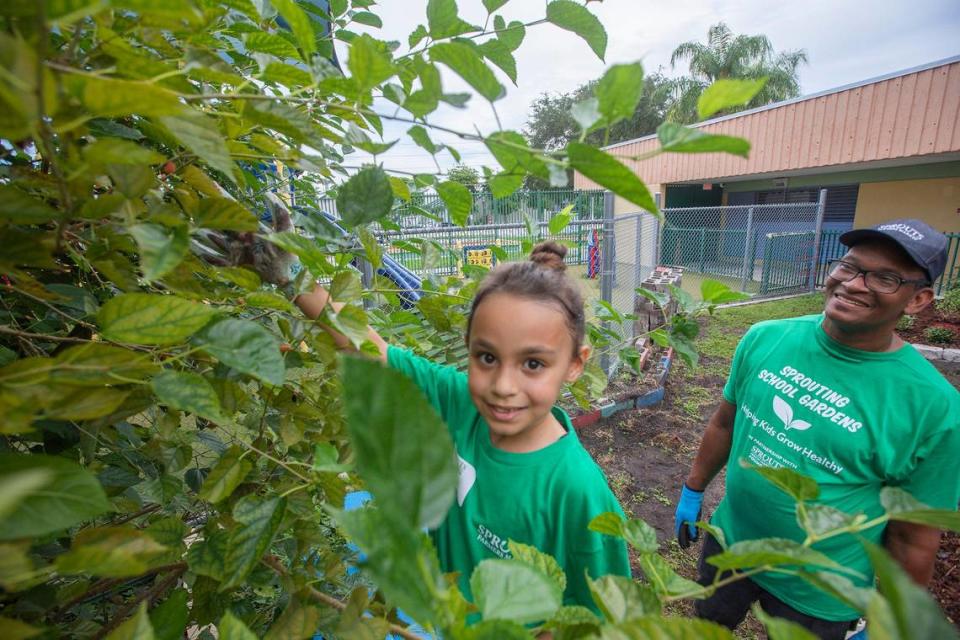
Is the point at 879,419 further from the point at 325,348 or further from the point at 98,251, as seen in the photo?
the point at 98,251

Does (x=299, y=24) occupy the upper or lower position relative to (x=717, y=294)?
upper

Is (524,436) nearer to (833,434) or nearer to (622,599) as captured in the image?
(622,599)

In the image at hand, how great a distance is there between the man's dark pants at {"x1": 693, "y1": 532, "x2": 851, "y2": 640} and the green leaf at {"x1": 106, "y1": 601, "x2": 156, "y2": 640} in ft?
6.77

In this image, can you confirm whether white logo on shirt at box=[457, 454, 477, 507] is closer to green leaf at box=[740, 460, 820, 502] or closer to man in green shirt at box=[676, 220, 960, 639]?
green leaf at box=[740, 460, 820, 502]

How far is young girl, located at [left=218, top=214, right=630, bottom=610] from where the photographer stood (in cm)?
112

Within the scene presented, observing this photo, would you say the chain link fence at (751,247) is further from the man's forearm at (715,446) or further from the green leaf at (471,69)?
the green leaf at (471,69)

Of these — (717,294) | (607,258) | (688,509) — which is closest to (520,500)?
(717,294)

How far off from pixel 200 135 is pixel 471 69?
320mm

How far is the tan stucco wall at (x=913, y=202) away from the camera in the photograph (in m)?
10.3

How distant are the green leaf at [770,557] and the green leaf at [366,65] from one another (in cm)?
62

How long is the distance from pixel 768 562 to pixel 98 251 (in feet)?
2.68

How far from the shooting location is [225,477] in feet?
2.35

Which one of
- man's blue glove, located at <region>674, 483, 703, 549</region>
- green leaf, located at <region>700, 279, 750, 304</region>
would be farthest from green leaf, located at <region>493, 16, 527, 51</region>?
man's blue glove, located at <region>674, 483, 703, 549</region>

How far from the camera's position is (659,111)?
3120cm
